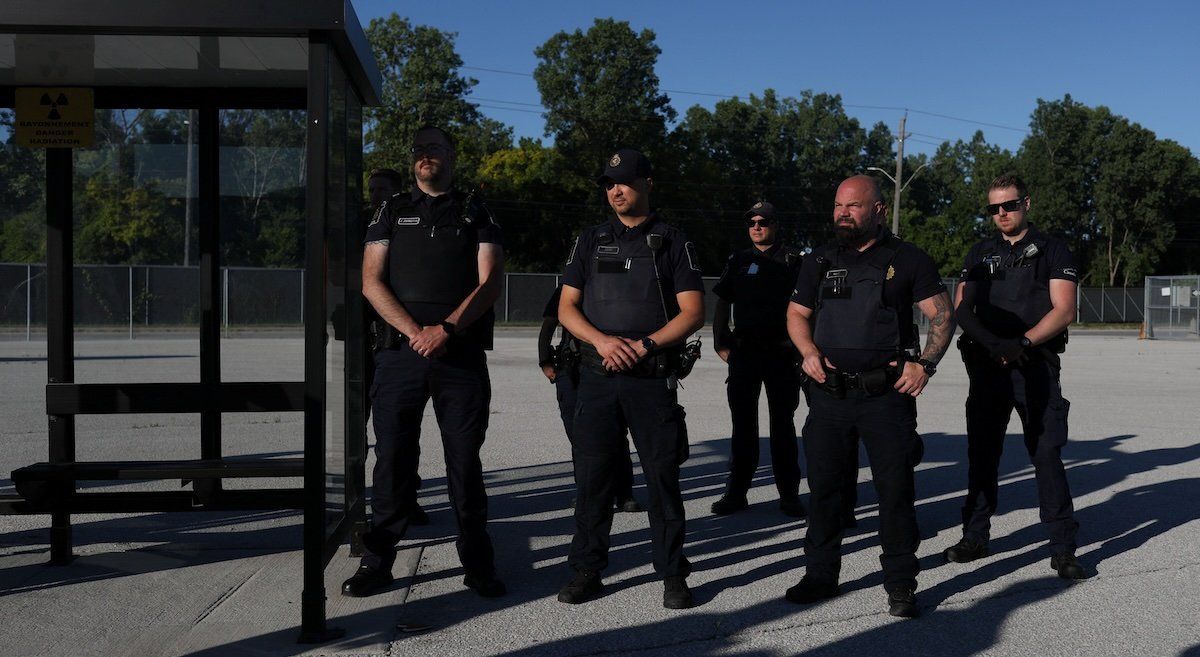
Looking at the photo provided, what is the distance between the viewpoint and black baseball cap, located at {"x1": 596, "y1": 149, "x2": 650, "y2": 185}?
4766mm

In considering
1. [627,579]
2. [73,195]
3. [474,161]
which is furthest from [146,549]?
[474,161]

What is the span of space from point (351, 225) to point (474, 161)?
163ft

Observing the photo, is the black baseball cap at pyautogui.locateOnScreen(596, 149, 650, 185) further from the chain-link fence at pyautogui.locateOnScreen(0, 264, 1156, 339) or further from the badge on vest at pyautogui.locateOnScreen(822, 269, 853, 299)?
the chain-link fence at pyautogui.locateOnScreen(0, 264, 1156, 339)

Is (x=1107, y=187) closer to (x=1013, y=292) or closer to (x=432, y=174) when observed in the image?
(x=1013, y=292)

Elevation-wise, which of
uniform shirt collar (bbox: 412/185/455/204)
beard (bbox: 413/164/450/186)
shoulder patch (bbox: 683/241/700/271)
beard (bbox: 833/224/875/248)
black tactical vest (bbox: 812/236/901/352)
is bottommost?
black tactical vest (bbox: 812/236/901/352)

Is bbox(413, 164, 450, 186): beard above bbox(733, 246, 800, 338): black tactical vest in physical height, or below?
above

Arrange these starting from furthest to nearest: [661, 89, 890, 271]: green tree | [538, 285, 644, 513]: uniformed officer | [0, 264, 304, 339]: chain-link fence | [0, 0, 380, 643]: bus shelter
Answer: [661, 89, 890, 271]: green tree < [0, 264, 304, 339]: chain-link fence < [538, 285, 644, 513]: uniformed officer < [0, 0, 380, 643]: bus shelter

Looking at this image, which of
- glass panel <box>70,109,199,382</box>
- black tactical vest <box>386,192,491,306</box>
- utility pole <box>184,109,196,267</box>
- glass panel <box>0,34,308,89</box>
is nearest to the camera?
glass panel <box>0,34,308,89</box>

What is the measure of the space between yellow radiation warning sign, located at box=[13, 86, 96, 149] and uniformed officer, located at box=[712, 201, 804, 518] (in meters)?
3.71

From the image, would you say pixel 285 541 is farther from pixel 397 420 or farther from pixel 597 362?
pixel 597 362

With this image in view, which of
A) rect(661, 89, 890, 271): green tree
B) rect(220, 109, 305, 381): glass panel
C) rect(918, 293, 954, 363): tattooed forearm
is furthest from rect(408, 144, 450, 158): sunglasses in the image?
rect(661, 89, 890, 271): green tree

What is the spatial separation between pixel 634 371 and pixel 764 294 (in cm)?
209

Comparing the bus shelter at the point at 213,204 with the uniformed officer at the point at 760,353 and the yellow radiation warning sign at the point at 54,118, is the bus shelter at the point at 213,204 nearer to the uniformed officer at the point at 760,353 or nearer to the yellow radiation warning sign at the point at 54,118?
the yellow radiation warning sign at the point at 54,118

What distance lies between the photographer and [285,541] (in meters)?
5.73
